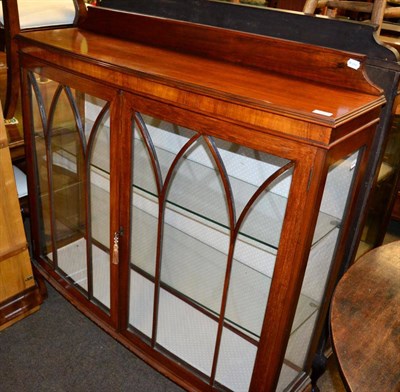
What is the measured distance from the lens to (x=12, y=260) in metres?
1.60

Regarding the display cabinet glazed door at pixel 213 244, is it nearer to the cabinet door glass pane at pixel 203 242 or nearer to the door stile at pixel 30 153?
the cabinet door glass pane at pixel 203 242

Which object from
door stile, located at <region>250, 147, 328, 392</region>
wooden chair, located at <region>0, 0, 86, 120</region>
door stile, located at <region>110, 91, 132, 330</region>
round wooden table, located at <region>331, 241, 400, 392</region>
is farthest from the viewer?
wooden chair, located at <region>0, 0, 86, 120</region>

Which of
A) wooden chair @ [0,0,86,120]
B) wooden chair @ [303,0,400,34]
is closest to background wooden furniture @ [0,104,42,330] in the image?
wooden chair @ [0,0,86,120]

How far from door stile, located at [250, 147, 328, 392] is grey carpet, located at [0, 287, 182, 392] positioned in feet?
1.75

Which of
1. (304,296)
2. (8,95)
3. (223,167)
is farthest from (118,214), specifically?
(8,95)

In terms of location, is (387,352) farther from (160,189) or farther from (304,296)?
(160,189)

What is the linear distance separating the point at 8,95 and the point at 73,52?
0.54m

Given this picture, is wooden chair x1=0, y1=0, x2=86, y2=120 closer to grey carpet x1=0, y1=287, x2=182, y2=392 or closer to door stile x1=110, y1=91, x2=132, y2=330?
door stile x1=110, y1=91, x2=132, y2=330

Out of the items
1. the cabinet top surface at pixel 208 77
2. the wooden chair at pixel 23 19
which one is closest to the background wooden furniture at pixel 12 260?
the wooden chair at pixel 23 19

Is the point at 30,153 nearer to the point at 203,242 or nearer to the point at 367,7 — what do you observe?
the point at 203,242

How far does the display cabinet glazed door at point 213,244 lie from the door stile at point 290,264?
0.15ft

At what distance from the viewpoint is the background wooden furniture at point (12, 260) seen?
1.50m

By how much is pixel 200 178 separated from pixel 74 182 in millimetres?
492

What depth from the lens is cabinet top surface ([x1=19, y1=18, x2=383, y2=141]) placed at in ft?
2.90
